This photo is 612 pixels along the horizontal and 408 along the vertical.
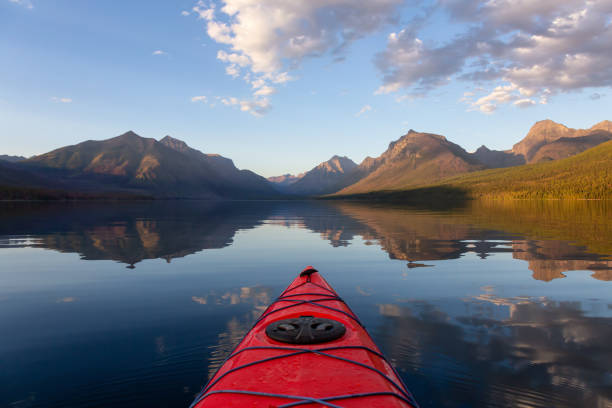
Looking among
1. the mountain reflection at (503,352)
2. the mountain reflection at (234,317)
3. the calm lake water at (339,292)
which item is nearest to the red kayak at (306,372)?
the mountain reflection at (234,317)

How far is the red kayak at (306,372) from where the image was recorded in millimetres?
3625

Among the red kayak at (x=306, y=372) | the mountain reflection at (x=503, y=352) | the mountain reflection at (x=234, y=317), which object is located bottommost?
the mountain reflection at (x=503, y=352)

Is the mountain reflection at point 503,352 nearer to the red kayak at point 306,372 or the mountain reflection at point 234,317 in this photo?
the red kayak at point 306,372

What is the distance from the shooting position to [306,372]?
419 centimetres

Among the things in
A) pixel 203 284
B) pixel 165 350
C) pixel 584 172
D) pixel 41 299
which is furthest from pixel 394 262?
pixel 584 172

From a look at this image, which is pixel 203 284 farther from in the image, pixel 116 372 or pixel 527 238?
pixel 527 238

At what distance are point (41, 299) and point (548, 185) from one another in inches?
8237

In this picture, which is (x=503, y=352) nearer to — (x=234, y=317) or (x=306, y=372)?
(x=306, y=372)

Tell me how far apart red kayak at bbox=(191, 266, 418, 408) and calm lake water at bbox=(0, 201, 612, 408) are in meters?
1.60

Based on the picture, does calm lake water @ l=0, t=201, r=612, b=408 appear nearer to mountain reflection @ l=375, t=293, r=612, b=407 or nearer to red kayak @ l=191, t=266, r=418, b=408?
mountain reflection @ l=375, t=293, r=612, b=407

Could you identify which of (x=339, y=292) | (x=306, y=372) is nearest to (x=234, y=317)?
(x=339, y=292)

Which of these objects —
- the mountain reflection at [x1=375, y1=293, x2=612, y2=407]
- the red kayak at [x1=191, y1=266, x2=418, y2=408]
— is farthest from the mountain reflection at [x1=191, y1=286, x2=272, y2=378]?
the mountain reflection at [x1=375, y1=293, x2=612, y2=407]

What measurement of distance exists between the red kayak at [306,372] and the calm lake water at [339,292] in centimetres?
160

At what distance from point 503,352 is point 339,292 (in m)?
5.63
